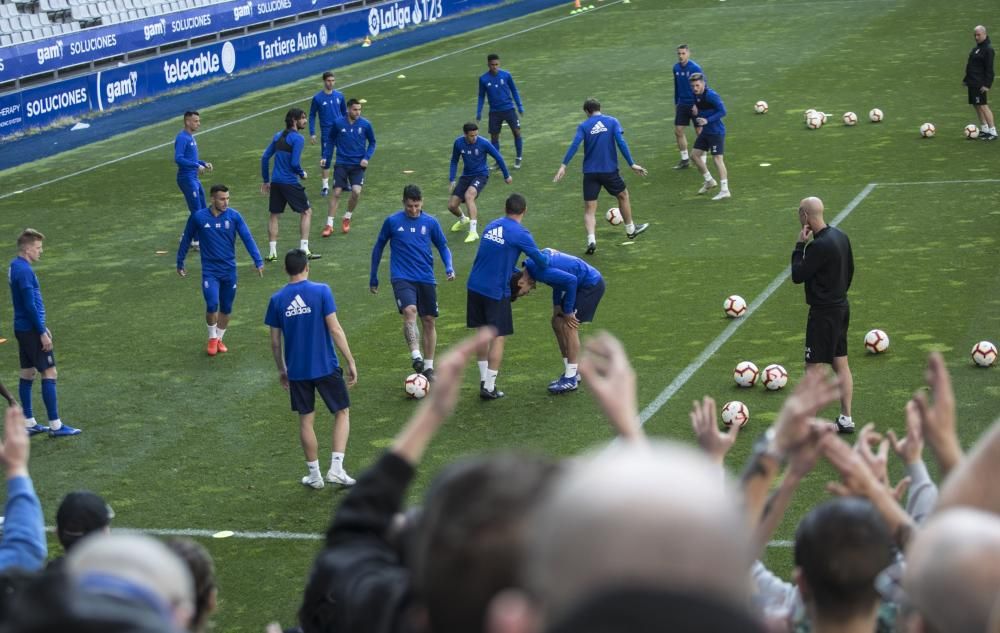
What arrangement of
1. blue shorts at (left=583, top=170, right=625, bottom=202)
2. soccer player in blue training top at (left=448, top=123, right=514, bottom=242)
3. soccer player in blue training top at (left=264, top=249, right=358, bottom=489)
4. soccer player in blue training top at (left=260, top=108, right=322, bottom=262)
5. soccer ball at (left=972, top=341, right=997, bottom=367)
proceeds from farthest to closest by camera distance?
soccer player in blue training top at (left=448, top=123, right=514, bottom=242), soccer player in blue training top at (left=260, top=108, right=322, bottom=262), blue shorts at (left=583, top=170, right=625, bottom=202), soccer ball at (left=972, top=341, right=997, bottom=367), soccer player in blue training top at (left=264, top=249, right=358, bottom=489)

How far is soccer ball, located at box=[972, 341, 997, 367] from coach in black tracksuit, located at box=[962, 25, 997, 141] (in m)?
11.5

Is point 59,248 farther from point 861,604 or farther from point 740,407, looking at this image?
point 861,604

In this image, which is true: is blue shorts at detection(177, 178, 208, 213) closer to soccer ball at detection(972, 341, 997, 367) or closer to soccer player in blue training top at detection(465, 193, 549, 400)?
soccer player in blue training top at detection(465, 193, 549, 400)

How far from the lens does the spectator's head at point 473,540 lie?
8.17 feet

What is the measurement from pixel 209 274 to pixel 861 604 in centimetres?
1348

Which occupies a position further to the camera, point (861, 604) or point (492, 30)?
point (492, 30)

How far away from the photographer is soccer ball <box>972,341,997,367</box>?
13.2m

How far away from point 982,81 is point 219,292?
14.4 meters

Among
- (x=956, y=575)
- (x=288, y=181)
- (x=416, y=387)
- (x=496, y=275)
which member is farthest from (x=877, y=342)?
(x=956, y=575)

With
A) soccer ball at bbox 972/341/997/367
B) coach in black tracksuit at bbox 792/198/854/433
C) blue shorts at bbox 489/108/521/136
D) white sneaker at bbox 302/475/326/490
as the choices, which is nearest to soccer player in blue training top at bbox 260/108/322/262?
blue shorts at bbox 489/108/521/136

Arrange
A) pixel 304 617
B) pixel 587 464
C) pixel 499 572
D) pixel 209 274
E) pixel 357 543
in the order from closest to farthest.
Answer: pixel 587 464 < pixel 499 572 < pixel 357 543 < pixel 304 617 < pixel 209 274

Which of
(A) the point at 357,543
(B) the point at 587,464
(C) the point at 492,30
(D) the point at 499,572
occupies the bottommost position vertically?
(C) the point at 492,30

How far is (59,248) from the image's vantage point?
71.9 ft

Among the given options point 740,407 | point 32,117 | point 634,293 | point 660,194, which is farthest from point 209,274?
point 32,117
